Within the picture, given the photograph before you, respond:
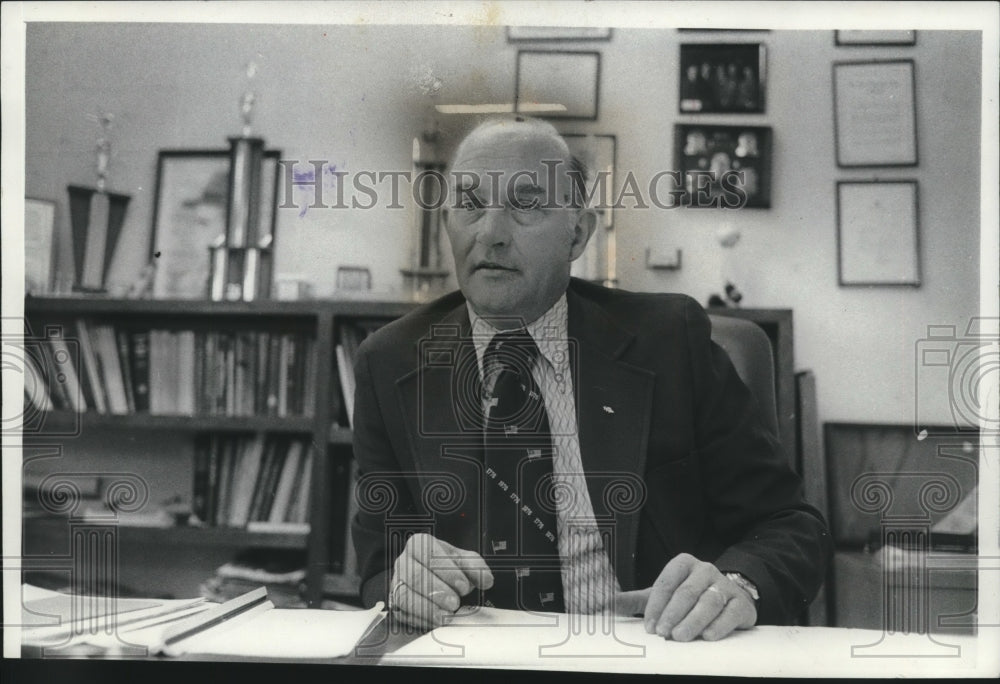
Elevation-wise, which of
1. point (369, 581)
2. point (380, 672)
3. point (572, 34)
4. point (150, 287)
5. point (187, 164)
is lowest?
point (380, 672)

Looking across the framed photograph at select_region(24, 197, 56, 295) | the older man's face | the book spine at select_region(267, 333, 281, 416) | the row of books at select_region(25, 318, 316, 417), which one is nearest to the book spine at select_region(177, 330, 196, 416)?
the row of books at select_region(25, 318, 316, 417)

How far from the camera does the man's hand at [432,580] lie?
1.33 m

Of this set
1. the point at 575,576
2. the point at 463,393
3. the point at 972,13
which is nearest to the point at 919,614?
the point at 575,576

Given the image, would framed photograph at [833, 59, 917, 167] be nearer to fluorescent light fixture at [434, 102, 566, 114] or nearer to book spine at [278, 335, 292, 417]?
fluorescent light fixture at [434, 102, 566, 114]

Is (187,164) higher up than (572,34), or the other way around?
(572,34)

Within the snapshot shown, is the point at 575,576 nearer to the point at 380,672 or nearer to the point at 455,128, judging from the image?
the point at 380,672

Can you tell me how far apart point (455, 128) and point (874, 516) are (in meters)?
0.91

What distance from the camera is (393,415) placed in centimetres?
138

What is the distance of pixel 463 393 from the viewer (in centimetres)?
137

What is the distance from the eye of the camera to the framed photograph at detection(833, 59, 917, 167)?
4.51 feet

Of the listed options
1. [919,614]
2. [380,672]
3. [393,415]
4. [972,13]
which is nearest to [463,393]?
[393,415]

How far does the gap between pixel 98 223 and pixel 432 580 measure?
2.64 ft

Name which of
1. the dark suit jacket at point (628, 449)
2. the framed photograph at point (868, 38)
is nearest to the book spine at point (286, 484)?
the dark suit jacket at point (628, 449)

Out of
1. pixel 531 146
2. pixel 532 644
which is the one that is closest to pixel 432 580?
pixel 532 644
